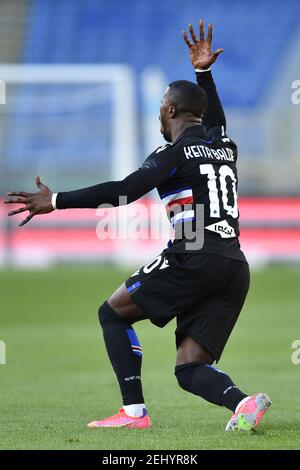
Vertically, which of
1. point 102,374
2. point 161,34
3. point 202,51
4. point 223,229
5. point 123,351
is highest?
point 161,34

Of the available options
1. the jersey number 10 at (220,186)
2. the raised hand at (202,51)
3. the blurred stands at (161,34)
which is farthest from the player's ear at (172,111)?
the blurred stands at (161,34)

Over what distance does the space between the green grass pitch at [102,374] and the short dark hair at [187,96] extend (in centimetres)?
195

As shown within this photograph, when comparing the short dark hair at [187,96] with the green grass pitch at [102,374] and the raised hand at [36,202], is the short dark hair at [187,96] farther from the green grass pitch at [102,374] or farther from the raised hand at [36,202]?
the green grass pitch at [102,374]

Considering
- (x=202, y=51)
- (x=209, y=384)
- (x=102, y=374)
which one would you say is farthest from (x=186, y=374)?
(x=102, y=374)

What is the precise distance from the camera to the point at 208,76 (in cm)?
636

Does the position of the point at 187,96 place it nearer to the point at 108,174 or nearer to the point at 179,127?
the point at 179,127

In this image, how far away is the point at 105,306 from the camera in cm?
589

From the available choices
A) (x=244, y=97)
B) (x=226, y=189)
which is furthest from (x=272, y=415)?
(x=244, y=97)

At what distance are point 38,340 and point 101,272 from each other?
8.56 meters

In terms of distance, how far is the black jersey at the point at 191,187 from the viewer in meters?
5.46

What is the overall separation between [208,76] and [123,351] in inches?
76.1

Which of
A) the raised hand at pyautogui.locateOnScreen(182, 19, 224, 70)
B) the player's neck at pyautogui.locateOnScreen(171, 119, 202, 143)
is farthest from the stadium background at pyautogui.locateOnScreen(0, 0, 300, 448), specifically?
the raised hand at pyautogui.locateOnScreen(182, 19, 224, 70)

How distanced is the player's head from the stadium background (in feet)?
6.26
